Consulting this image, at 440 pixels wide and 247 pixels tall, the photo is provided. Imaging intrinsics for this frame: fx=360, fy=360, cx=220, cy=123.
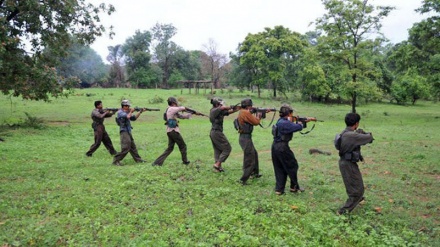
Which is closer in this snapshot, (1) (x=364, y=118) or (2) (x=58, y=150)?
(2) (x=58, y=150)

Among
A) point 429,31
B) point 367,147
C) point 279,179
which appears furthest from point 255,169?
point 429,31

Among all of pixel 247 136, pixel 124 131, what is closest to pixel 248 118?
pixel 247 136

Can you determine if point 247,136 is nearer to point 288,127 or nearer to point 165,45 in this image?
point 288,127

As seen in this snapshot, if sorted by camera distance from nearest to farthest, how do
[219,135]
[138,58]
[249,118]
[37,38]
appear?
1. [249,118]
2. [219,135]
3. [37,38]
4. [138,58]

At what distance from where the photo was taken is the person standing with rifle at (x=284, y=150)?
326 inches

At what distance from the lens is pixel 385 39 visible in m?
29.2

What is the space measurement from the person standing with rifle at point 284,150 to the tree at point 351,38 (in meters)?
23.2

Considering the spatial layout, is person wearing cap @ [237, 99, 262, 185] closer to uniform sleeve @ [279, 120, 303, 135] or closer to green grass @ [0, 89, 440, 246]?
green grass @ [0, 89, 440, 246]

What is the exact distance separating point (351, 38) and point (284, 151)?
2514cm

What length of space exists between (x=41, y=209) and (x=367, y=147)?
42.9ft

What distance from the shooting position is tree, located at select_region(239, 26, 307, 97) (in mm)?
47312

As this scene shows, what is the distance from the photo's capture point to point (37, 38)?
66.9 feet

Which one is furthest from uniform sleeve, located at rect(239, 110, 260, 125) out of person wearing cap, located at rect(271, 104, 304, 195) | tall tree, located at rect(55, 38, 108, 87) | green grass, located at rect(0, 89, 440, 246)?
tall tree, located at rect(55, 38, 108, 87)

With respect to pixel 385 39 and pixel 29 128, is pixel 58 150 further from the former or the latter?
pixel 385 39
